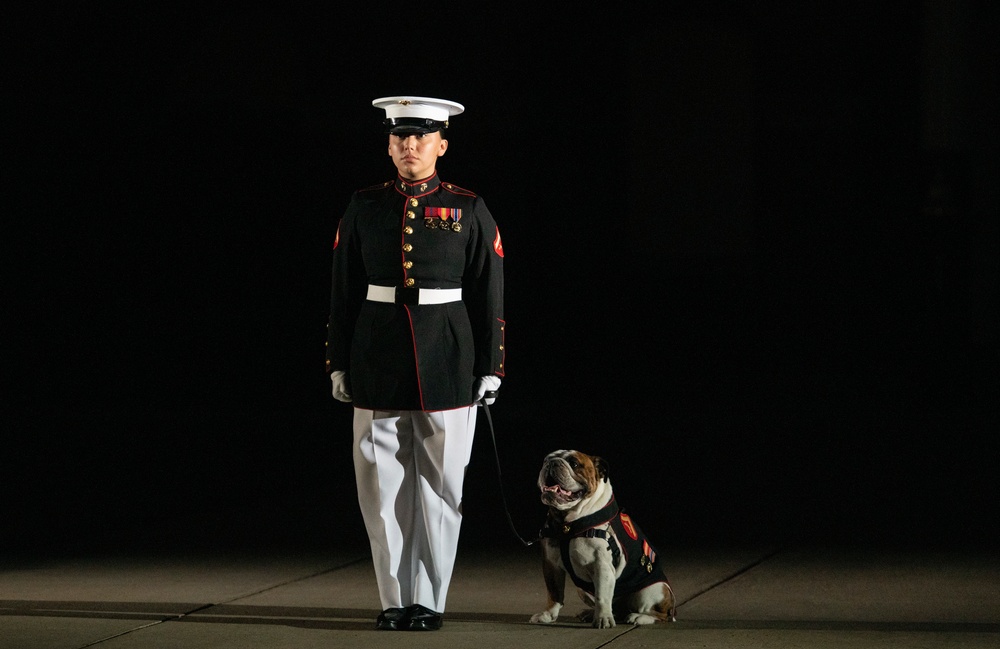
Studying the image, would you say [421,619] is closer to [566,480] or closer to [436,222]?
[566,480]

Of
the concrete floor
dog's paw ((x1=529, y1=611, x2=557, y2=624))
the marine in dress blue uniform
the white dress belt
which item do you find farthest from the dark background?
the white dress belt

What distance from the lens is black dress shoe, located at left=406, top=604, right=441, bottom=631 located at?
229 inches

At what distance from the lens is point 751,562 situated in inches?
289

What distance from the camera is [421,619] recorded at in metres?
5.82

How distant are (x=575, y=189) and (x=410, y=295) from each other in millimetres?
8987

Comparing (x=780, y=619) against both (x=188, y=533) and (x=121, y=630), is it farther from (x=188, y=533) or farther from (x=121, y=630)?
(x=188, y=533)

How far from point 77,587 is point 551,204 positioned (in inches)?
329

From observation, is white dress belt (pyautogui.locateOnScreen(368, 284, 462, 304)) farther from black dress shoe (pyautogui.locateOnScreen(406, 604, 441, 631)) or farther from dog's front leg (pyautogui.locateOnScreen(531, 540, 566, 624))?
black dress shoe (pyautogui.locateOnScreen(406, 604, 441, 631))

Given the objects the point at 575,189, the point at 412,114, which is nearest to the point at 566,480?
the point at 412,114

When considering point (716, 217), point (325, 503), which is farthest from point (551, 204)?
point (325, 503)

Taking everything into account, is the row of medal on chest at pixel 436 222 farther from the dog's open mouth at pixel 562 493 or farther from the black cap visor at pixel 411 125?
the dog's open mouth at pixel 562 493

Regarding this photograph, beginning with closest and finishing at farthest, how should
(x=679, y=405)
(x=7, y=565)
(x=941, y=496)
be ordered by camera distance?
(x=7, y=565)
(x=941, y=496)
(x=679, y=405)

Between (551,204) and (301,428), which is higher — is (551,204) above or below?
above

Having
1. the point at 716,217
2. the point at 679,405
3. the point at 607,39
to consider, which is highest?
the point at 607,39
